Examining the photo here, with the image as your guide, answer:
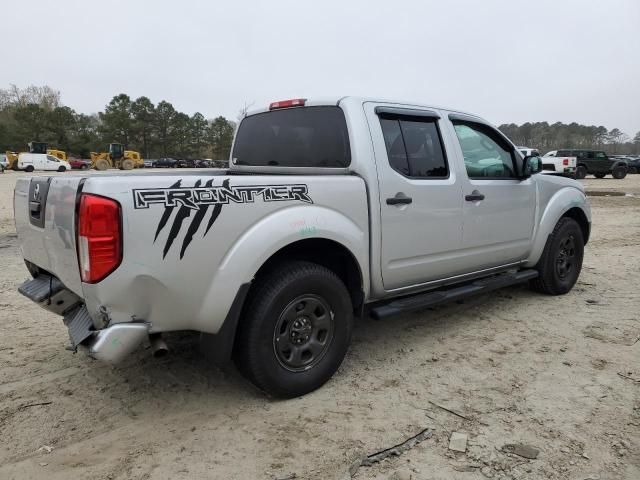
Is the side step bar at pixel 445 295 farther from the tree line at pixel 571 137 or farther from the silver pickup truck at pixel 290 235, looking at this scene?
the tree line at pixel 571 137

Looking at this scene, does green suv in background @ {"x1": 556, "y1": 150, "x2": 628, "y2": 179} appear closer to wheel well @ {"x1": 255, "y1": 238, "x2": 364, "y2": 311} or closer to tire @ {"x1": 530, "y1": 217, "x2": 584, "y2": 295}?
tire @ {"x1": 530, "y1": 217, "x2": 584, "y2": 295}

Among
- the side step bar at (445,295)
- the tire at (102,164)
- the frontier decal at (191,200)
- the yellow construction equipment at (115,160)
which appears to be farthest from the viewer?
the yellow construction equipment at (115,160)

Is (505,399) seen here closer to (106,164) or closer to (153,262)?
(153,262)

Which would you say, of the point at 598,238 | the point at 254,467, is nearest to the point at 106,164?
the point at 598,238

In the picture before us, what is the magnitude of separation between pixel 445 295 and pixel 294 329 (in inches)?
57.3

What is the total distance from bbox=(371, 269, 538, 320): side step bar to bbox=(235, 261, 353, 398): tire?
36cm

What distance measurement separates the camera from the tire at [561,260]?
5051mm

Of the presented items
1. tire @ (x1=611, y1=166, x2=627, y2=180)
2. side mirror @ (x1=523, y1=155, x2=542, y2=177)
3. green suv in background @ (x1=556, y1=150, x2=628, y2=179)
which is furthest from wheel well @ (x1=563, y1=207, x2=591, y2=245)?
tire @ (x1=611, y1=166, x2=627, y2=180)

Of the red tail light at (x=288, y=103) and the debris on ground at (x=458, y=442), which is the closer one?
the debris on ground at (x=458, y=442)

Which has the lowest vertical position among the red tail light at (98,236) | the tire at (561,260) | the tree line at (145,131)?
the tire at (561,260)

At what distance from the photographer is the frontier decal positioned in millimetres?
2413

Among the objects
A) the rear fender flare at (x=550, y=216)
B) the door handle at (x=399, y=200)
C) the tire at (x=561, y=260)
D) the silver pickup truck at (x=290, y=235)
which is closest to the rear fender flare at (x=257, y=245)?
the silver pickup truck at (x=290, y=235)

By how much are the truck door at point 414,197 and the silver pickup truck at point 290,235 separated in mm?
12

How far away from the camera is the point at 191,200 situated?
2.50 meters
